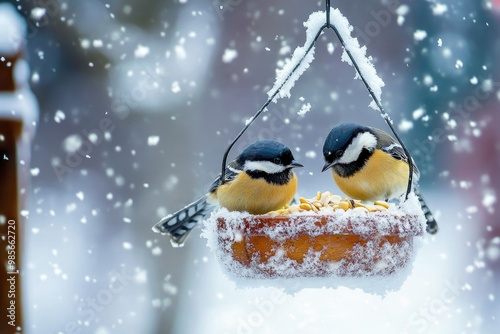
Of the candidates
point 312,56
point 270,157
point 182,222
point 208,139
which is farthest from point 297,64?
point 208,139

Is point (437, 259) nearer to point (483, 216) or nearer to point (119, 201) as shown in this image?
point (483, 216)

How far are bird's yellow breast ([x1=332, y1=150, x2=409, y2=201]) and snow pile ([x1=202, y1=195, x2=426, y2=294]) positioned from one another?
15.0 inches

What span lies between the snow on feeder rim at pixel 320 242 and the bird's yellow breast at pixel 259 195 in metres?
0.28

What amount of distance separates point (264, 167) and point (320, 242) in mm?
488

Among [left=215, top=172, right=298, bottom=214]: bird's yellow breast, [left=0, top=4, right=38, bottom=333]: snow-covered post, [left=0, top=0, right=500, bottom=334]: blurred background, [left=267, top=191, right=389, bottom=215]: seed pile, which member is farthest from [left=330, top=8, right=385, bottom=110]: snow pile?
[left=0, top=4, right=38, bottom=333]: snow-covered post

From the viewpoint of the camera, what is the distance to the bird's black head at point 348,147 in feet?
8.02

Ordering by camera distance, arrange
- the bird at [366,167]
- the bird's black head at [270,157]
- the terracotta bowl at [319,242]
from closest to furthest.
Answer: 1. the terracotta bowl at [319,242]
2. the bird's black head at [270,157]
3. the bird at [366,167]

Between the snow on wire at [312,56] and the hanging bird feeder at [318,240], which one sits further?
the snow on wire at [312,56]

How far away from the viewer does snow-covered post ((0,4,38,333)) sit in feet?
14.9

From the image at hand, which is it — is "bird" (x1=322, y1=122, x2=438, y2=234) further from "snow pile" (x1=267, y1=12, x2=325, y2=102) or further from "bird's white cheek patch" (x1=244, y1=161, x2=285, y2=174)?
"snow pile" (x1=267, y1=12, x2=325, y2=102)

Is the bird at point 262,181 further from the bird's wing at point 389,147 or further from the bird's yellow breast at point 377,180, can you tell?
the bird's wing at point 389,147

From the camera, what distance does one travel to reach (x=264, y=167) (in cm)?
245

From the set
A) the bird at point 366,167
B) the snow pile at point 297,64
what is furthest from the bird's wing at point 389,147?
the snow pile at point 297,64

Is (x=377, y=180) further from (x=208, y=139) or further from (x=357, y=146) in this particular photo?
(x=208, y=139)
